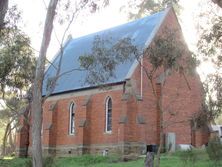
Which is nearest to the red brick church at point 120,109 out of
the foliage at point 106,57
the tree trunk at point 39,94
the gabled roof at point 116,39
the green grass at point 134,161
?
the gabled roof at point 116,39

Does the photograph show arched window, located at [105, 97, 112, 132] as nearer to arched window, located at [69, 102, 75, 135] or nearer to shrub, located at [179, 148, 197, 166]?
arched window, located at [69, 102, 75, 135]

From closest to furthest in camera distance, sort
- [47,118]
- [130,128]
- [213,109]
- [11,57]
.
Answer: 1. [213,109]
2. [11,57]
3. [130,128]
4. [47,118]

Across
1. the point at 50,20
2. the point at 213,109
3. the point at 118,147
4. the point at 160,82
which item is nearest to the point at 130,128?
the point at 118,147

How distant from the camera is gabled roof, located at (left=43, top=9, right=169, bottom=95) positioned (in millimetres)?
36928

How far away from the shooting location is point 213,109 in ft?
80.2

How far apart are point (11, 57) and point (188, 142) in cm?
1941

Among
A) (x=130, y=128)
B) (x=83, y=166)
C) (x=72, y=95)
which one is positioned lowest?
(x=83, y=166)

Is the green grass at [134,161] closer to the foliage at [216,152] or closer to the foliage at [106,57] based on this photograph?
the foliage at [216,152]

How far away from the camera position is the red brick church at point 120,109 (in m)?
35.5

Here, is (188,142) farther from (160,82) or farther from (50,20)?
(50,20)

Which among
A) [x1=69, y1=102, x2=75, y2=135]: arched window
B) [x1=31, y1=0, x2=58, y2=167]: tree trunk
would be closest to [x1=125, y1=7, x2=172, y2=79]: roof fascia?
[x1=69, y1=102, x2=75, y2=135]: arched window

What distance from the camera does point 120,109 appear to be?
3659 cm

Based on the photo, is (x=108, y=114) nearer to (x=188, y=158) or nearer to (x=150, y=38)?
(x=150, y=38)

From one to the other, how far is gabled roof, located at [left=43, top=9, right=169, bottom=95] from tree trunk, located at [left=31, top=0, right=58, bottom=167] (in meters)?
12.7
